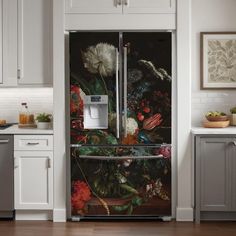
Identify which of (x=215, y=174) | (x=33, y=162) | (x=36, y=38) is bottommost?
(x=215, y=174)

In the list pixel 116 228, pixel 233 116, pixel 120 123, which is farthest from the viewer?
pixel 233 116

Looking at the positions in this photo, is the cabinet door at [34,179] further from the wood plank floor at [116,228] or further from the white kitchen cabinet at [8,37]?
the white kitchen cabinet at [8,37]

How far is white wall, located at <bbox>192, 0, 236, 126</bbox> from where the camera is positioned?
17.7 ft

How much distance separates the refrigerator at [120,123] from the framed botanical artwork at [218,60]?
71cm

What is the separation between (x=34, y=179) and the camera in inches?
195

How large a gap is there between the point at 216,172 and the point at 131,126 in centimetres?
90

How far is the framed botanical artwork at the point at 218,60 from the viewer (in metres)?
5.38

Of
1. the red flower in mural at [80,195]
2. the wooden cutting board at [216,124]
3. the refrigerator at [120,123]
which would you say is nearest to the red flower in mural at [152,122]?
the refrigerator at [120,123]

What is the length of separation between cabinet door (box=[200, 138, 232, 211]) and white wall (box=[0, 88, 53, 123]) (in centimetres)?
176

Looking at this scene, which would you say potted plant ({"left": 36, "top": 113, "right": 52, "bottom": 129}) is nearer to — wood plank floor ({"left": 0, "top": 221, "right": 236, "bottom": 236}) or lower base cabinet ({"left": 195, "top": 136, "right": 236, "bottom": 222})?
wood plank floor ({"left": 0, "top": 221, "right": 236, "bottom": 236})

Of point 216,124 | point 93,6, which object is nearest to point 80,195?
point 216,124

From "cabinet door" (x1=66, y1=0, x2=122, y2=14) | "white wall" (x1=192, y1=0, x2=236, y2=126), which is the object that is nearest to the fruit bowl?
"white wall" (x1=192, y1=0, x2=236, y2=126)

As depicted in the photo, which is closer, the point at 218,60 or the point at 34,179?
the point at 34,179

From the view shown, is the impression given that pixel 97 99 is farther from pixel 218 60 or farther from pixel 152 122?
pixel 218 60
